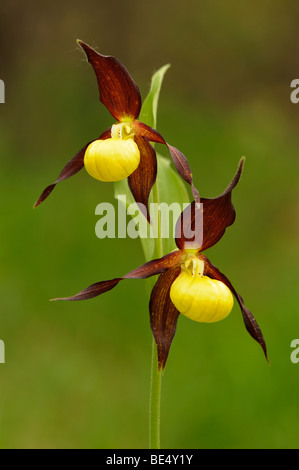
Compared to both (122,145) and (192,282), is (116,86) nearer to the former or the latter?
(122,145)

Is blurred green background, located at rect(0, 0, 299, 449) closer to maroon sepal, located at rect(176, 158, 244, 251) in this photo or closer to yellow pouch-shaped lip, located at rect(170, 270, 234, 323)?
maroon sepal, located at rect(176, 158, 244, 251)

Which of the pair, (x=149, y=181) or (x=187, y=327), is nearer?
(x=149, y=181)

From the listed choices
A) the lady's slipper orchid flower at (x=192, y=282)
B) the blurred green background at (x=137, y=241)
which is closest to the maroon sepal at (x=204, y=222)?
the lady's slipper orchid flower at (x=192, y=282)

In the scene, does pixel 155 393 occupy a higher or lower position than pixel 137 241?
lower

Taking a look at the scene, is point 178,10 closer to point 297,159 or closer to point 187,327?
point 297,159

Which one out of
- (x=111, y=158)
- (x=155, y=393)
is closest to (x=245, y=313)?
(x=155, y=393)

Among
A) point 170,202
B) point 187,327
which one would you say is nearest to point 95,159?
point 170,202
